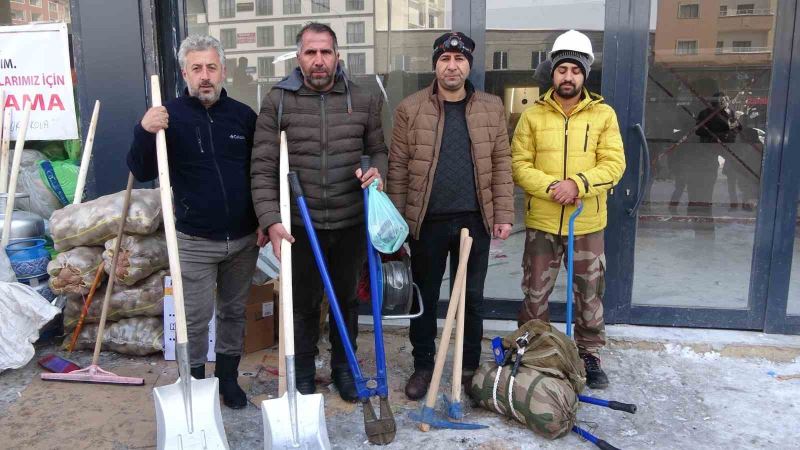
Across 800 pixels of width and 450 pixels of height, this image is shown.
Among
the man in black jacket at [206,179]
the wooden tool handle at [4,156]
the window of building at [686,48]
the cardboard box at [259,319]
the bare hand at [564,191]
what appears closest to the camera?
the man in black jacket at [206,179]

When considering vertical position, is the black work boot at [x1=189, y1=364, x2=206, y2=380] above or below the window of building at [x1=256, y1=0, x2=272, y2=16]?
below

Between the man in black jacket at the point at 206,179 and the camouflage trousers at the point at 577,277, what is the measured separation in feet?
5.09

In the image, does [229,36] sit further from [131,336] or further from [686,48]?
[686,48]

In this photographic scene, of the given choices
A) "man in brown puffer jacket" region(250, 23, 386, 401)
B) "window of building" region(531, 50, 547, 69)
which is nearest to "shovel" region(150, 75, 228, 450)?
"man in brown puffer jacket" region(250, 23, 386, 401)

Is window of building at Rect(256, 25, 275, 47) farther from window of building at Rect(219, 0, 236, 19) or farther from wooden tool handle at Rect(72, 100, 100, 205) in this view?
wooden tool handle at Rect(72, 100, 100, 205)

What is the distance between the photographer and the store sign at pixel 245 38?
4.60 m

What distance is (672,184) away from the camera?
4.46 m

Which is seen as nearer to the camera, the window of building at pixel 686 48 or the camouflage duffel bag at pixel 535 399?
the camouflage duffel bag at pixel 535 399

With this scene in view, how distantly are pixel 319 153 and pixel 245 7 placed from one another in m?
1.93

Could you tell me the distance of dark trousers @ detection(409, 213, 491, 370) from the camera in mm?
3496

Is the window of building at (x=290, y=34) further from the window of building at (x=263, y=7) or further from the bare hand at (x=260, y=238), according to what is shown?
the bare hand at (x=260, y=238)

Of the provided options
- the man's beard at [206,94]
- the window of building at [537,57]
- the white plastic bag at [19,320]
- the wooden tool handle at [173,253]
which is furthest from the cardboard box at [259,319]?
the window of building at [537,57]

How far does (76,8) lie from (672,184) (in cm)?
419

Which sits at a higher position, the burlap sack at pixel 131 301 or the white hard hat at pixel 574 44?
the white hard hat at pixel 574 44
